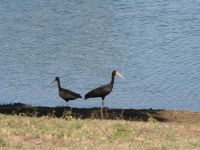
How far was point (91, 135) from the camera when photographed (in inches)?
432

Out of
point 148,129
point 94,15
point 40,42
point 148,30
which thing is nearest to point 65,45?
point 40,42

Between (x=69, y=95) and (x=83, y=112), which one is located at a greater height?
(x=69, y=95)

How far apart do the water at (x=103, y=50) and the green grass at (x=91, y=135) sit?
7.15 metres

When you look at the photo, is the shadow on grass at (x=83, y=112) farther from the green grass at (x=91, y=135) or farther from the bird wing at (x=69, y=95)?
the green grass at (x=91, y=135)

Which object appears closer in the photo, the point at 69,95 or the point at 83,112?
the point at 83,112

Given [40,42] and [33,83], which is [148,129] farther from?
[40,42]

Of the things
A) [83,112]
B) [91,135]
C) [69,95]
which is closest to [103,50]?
[69,95]

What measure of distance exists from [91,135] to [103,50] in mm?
16401

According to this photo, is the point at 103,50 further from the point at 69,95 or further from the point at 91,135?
the point at 91,135

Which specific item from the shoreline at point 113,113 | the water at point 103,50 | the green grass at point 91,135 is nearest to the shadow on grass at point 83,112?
the shoreline at point 113,113

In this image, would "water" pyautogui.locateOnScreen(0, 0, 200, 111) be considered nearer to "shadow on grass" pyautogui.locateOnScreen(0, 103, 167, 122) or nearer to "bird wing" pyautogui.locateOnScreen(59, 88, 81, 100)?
"bird wing" pyautogui.locateOnScreen(59, 88, 81, 100)

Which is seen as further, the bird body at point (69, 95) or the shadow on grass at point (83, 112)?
the bird body at point (69, 95)

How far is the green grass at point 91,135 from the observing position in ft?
33.3

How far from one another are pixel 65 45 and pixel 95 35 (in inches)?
108
